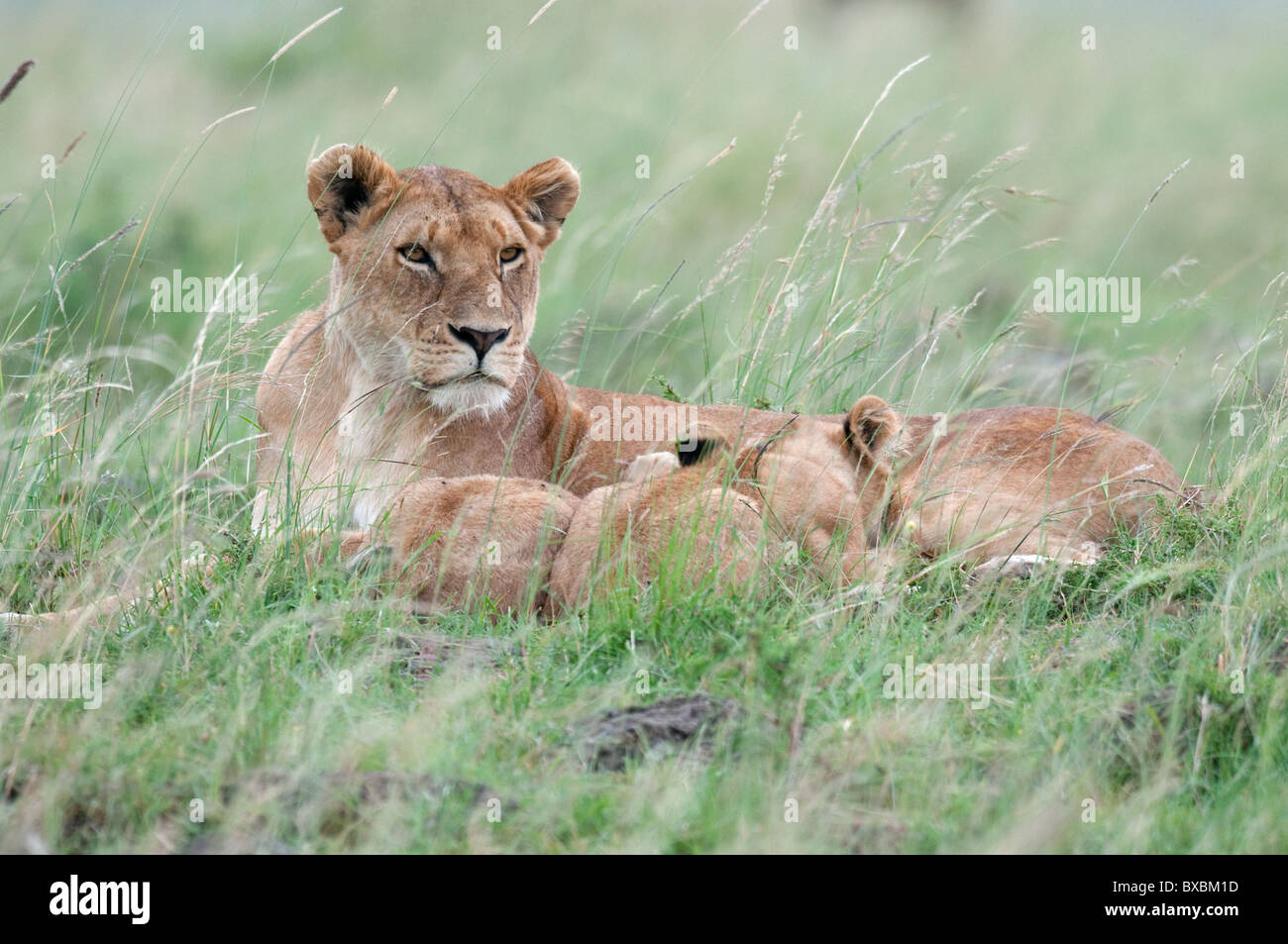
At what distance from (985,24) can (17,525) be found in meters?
18.1

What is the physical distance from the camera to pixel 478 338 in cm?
505

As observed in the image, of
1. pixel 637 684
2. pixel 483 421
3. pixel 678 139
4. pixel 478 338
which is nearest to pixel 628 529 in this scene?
pixel 637 684

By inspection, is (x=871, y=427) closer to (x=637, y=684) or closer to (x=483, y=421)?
(x=483, y=421)

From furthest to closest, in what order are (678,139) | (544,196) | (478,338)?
(678,139)
(544,196)
(478,338)

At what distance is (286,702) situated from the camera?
3.80 m

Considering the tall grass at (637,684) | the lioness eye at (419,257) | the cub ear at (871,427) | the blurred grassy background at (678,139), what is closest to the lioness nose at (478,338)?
the lioness eye at (419,257)

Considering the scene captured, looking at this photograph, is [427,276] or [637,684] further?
[427,276]

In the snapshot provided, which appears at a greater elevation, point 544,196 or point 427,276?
point 544,196

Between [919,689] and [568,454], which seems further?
[568,454]

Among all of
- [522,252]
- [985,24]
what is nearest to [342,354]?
[522,252]

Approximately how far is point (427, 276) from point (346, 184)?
1.49 ft

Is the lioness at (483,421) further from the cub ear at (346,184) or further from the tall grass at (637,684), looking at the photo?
the tall grass at (637,684)
